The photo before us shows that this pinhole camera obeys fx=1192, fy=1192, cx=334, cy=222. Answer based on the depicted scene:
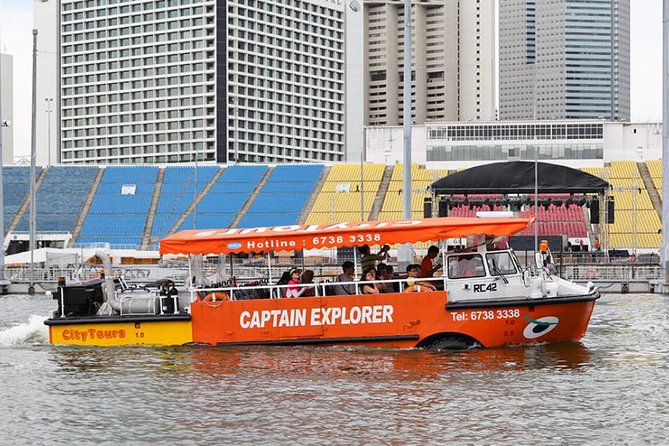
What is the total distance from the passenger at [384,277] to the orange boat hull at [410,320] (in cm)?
71

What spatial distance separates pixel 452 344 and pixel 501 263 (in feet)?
6.16

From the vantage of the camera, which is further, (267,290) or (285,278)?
(267,290)

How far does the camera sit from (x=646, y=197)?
85688 millimetres

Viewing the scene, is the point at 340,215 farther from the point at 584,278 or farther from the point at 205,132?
the point at 205,132

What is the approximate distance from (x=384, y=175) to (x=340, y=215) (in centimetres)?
940

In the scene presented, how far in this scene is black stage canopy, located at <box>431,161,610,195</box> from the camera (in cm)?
6700

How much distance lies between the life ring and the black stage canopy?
44.6 metres

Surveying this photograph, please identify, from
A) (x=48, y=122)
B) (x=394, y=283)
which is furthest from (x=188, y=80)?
(x=394, y=283)

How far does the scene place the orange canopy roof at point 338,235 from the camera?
23.1 m

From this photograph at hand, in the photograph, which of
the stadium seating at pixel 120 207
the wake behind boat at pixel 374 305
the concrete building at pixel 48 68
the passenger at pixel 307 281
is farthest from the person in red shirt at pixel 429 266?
the concrete building at pixel 48 68

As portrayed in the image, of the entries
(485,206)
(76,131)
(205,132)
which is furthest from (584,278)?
(76,131)

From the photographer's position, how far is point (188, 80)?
15312cm

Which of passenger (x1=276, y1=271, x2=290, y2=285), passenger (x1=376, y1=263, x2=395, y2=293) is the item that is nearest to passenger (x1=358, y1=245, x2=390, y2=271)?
passenger (x1=376, y1=263, x2=395, y2=293)

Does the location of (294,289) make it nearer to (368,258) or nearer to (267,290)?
(267,290)
